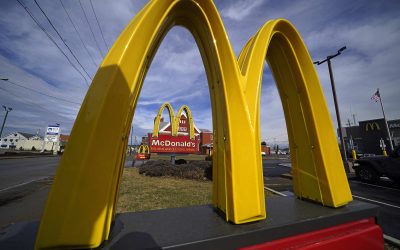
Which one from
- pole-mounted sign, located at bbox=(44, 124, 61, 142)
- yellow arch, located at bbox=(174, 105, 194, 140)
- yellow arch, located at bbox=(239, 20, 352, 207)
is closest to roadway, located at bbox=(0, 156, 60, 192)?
yellow arch, located at bbox=(174, 105, 194, 140)

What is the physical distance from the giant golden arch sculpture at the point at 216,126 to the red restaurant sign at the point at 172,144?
11.8m

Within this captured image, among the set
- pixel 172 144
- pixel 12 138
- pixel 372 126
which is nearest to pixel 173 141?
pixel 172 144

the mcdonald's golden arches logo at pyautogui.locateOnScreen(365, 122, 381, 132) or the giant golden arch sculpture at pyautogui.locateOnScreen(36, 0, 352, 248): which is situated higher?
the mcdonald's golden arches logo at pyautogui.locateOnScreen(365, 122, 381, 132)

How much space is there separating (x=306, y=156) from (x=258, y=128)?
1.13 metres

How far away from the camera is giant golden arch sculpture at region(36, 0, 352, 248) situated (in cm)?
142

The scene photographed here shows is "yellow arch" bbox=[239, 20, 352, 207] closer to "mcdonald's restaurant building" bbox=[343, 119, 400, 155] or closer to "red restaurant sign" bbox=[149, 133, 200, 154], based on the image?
"red restaurant sign" bbox=[149, 133, 200, 154]

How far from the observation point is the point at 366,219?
94.9 inches

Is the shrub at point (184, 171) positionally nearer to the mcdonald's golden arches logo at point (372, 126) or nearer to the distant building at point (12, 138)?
the mcdonald's golden arches logo at point (372, 126)

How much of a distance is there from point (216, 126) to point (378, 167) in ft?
33.0

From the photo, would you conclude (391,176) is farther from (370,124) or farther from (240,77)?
(370,124)

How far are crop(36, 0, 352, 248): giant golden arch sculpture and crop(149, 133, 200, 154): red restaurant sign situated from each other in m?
11.8

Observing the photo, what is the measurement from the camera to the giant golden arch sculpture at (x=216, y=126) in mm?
1419

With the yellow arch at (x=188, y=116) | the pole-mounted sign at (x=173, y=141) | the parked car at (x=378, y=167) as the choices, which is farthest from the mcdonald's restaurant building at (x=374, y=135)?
the pole-mounted sign at (x=173, y=141)

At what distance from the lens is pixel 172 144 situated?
14.4m
